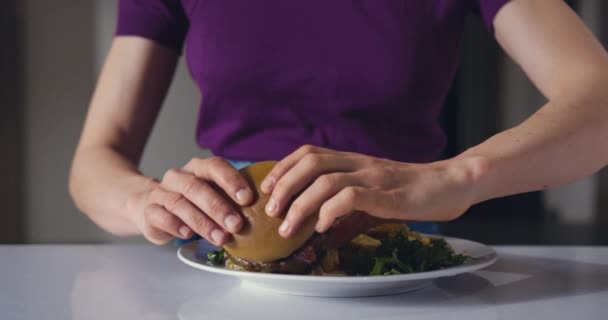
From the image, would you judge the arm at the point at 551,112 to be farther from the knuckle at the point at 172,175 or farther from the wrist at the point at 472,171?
the knuckle at the point at 172,175

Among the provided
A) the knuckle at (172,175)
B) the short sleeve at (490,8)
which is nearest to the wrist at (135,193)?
the knuckle at (172,175)

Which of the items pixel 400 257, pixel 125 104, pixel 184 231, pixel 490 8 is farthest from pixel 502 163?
pixel 125 104

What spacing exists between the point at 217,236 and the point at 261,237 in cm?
5

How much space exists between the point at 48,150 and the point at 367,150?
6.91 feet

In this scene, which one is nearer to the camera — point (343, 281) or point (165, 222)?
point (343, 281)

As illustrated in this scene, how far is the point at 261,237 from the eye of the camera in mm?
654

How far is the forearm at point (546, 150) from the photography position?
749 mm

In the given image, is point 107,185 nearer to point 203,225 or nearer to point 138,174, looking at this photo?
point 138,174

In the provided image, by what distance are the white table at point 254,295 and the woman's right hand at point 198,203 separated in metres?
0.07

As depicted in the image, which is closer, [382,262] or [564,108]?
[382,262]

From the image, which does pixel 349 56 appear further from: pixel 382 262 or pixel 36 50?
pixel 36 50

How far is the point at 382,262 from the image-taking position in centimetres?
67

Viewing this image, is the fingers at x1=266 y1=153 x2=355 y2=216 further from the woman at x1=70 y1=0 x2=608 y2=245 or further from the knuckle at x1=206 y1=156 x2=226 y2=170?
the woman at x1=70 y1=0 x2=608 y2=245

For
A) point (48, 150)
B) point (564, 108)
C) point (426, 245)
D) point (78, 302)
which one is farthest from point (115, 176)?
point (48, 150)
